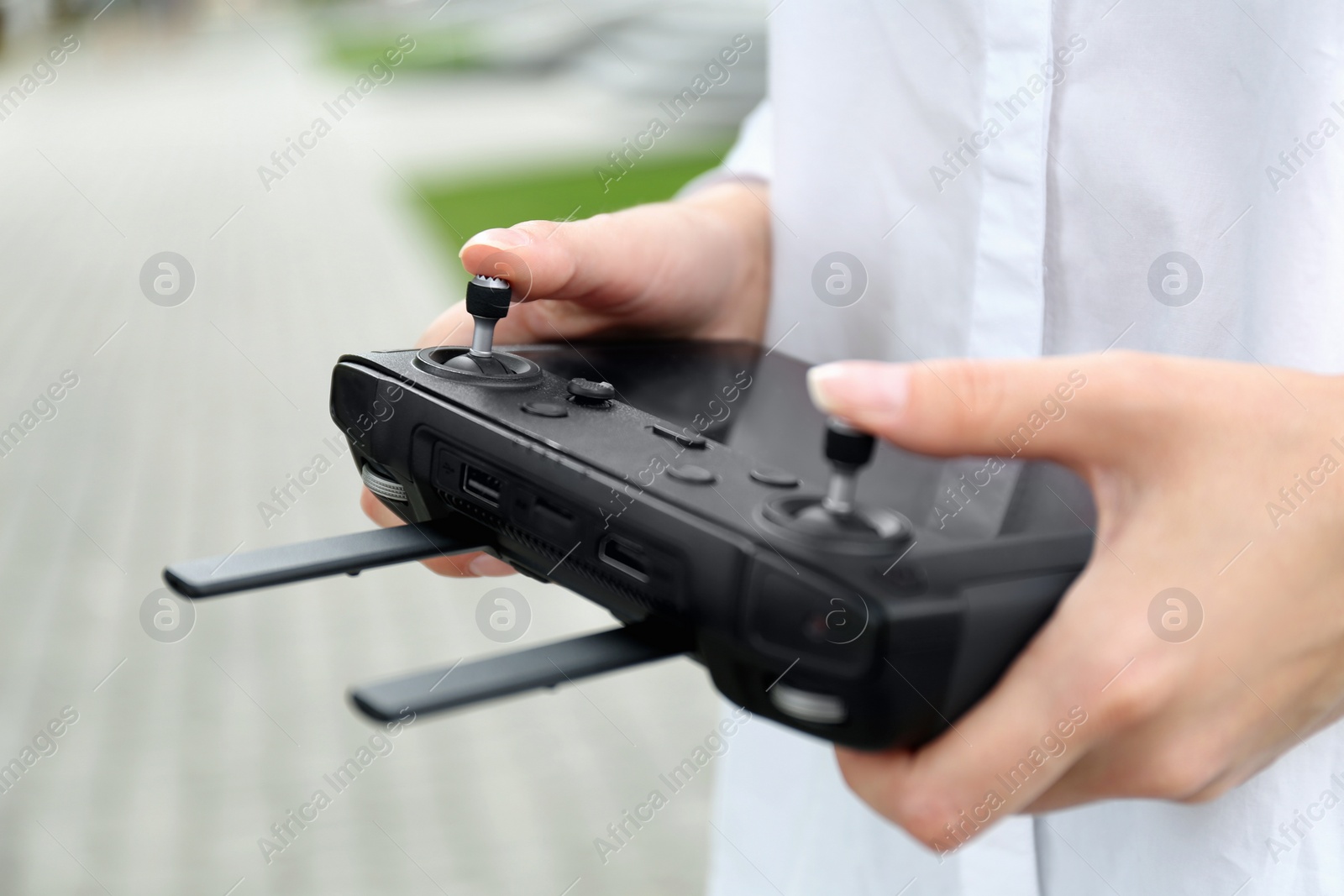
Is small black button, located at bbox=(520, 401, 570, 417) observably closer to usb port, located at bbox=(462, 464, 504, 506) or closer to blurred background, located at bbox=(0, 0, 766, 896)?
usb port, located at bbox=(462, 464, 504, 506)

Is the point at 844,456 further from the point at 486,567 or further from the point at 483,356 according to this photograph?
the point at 486,567

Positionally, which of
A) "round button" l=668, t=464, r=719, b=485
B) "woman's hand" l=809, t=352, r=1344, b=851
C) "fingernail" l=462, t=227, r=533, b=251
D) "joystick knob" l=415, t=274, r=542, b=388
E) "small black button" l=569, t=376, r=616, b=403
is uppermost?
"fingernail" l=462, t=227, r=533, b=251

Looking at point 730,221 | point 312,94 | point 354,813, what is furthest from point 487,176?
point 730,221

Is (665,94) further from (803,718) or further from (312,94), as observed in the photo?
(803,718)

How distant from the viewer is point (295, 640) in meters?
3.30

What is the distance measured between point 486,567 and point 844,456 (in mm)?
533

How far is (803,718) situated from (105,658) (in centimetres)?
290

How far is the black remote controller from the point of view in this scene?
684mm

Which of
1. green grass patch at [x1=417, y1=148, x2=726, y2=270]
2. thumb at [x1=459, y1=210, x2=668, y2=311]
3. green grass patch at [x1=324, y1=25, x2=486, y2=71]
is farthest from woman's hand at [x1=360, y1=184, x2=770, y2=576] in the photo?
green grass patch at [x1=324, y1=25, x2=486, y2=71]

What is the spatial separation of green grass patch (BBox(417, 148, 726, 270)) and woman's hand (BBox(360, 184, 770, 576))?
572cm

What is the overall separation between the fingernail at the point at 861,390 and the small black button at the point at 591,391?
24 cm

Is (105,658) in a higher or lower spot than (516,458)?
lower

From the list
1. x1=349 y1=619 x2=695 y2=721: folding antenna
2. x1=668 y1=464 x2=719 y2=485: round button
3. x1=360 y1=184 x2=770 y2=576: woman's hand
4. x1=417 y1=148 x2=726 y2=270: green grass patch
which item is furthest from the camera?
x1=417 y1=148 x2=726 y2=270: green grass patch

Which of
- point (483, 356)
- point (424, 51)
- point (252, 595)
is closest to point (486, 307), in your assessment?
point (483, 356)
